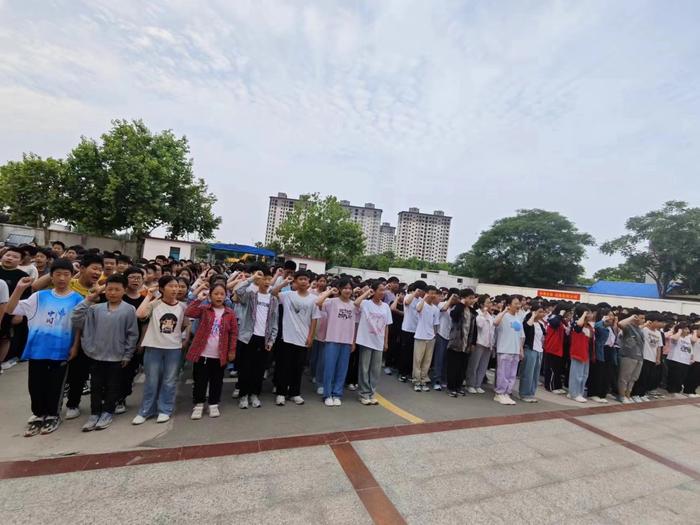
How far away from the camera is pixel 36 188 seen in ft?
67.3

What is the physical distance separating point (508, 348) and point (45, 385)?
→ 5.81 metres

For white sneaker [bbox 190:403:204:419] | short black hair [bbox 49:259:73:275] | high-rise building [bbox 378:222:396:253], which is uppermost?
high-rise building [bbox 378:222:396:253]

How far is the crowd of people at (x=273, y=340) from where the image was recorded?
3.36 meters

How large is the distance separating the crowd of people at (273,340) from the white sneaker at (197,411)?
1 cm

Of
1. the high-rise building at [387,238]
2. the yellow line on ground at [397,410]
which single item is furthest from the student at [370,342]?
the high-rise building at [387,238]

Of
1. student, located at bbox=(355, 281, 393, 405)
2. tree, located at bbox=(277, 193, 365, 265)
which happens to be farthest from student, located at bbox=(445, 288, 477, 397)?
tree, located at bbox=(277, 193, 365, 265)

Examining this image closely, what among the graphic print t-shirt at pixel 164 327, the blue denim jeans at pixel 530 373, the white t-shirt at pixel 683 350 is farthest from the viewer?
the white t-shirt at pixel 683 350

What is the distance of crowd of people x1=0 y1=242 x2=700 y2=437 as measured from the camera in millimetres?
3363

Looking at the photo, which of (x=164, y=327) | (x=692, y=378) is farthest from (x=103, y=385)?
(x=692, y=378)

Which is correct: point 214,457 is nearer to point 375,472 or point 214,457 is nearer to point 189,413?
point 189,413

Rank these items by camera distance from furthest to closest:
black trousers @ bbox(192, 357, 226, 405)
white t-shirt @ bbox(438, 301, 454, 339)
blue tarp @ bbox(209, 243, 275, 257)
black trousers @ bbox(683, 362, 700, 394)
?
blue tarp @ bbox(209, 243, 275, 257) → black trousers @ bbox(683, 362, 700, 394) → white t-shirt @ bbox(438, 301, 454, 339) → black trousers @ bbox(192, 357, 226, 405)

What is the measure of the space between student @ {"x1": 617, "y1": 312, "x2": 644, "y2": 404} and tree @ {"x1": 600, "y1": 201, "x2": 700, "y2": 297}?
33259mm

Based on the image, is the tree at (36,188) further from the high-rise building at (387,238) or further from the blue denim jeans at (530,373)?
the high-rise building at (387,238)

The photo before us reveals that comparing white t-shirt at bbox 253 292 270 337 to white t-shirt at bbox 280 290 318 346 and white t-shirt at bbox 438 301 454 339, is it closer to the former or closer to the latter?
white t-shirt at bbox 280 290 318 346
